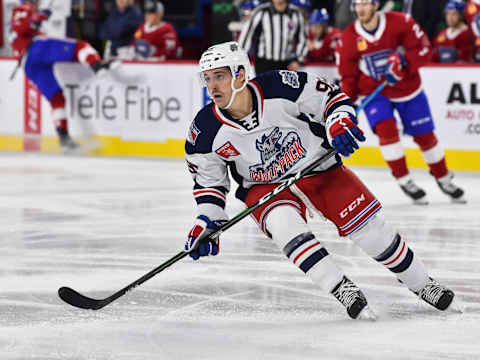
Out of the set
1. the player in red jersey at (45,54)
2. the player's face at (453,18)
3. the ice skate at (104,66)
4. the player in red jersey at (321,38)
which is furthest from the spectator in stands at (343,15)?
the player in red jersey at (45,54)

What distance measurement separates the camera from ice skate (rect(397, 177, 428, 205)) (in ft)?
22.3

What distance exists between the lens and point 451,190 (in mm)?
6883

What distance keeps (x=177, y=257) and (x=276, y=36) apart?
519 centimetres

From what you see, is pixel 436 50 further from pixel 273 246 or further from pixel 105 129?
pixel 273 246

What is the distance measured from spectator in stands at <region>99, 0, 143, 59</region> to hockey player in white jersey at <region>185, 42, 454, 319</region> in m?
6.99

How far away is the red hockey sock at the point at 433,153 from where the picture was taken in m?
6.93

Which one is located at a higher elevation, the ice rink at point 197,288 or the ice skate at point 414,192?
the ice rink at point 197,288

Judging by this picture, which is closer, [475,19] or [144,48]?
[475,19]

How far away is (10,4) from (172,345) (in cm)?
938

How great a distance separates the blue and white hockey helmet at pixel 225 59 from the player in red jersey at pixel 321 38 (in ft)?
20.4

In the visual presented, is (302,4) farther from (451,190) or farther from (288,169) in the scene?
(288,169)

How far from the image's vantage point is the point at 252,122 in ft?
12.2

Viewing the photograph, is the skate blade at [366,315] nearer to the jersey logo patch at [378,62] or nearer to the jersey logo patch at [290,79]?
the jersey logo patch at [290,79]

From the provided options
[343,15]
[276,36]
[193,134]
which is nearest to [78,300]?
[193,134]
